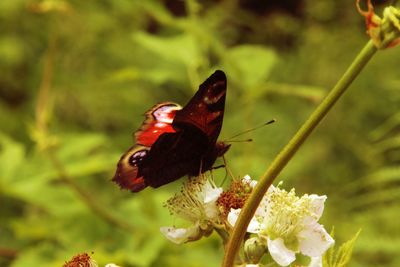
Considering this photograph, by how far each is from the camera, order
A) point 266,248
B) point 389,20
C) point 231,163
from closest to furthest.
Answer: point 389,20
point 266,248
point 231,163

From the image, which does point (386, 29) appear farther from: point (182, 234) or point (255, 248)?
point (182, 234)

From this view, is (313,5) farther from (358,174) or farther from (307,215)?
(307,215)

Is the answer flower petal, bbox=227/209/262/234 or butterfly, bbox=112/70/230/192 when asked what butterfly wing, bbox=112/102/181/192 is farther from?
flower petal, bbox=227/209/262/234

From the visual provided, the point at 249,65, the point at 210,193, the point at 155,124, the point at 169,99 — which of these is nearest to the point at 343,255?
the point at 210,193

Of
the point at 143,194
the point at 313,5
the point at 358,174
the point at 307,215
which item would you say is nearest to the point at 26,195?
the point at 143,194

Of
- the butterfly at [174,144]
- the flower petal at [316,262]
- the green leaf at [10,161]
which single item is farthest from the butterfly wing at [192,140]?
the green leaf at [10,161]

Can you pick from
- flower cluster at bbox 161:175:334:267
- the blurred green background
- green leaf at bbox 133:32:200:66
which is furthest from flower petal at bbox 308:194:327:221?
green leaf at bbox 133:32:200:66

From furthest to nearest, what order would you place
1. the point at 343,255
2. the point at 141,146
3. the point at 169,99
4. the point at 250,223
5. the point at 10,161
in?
the point at 169,99, the point at 10,161, the point at 141,146, the point at 250,223, the point at 343,255
